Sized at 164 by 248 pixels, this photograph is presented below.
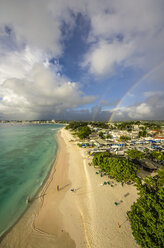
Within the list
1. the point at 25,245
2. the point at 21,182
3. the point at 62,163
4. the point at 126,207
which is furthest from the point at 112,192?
the point at 21,182

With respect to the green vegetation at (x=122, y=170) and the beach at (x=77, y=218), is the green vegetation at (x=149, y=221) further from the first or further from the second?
the green vegetation at (x=122, y=170)

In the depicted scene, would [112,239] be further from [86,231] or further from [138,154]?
[138,154]

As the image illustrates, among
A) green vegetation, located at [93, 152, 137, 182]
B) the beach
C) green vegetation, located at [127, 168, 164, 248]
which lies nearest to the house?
green vegetation, located at [93, 152, 137, 182]

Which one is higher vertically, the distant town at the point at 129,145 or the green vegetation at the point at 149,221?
the green vegetation at the point at 149,221

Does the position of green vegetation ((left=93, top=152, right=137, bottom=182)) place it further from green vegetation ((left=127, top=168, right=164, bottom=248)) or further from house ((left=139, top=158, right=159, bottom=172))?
house ((left=139, top=158, right=159, bottom=172))

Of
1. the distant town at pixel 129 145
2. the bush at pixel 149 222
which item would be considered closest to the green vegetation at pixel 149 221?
the bush at pixel 149 222

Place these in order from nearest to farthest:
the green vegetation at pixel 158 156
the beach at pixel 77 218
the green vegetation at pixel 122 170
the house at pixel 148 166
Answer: the beach at pixel 77 218 → the green vegetation at pixel 122 170 → the house at pixel 148 166 → the green vegetation at pixel 158 156

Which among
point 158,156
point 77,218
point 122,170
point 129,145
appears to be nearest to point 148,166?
point 158,156

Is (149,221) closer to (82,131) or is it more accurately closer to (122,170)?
(122,170)
